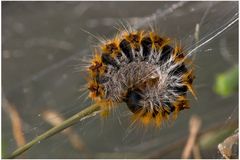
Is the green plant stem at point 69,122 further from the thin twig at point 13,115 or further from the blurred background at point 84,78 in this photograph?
the thin twig at point 13,115

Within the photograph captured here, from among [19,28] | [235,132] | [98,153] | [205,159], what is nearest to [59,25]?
[19,28]

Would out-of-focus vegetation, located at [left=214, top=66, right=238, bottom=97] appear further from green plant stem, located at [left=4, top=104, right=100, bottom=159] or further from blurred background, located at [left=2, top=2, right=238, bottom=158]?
green plant stem, located at [left=4, top=104, right=100, bottom=159]

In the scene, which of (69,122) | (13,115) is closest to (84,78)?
(69,122)

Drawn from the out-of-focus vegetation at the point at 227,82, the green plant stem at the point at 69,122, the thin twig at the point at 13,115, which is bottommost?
the thin twig at the point at 13,115

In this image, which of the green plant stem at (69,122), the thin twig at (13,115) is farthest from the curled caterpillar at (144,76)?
the thin twig at (13,115)

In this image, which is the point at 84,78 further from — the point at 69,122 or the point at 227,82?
the point at 227,82

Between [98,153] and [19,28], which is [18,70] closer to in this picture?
[19,28]

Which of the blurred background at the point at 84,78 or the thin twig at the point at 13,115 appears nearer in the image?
the blurred background at the point at 84,78
